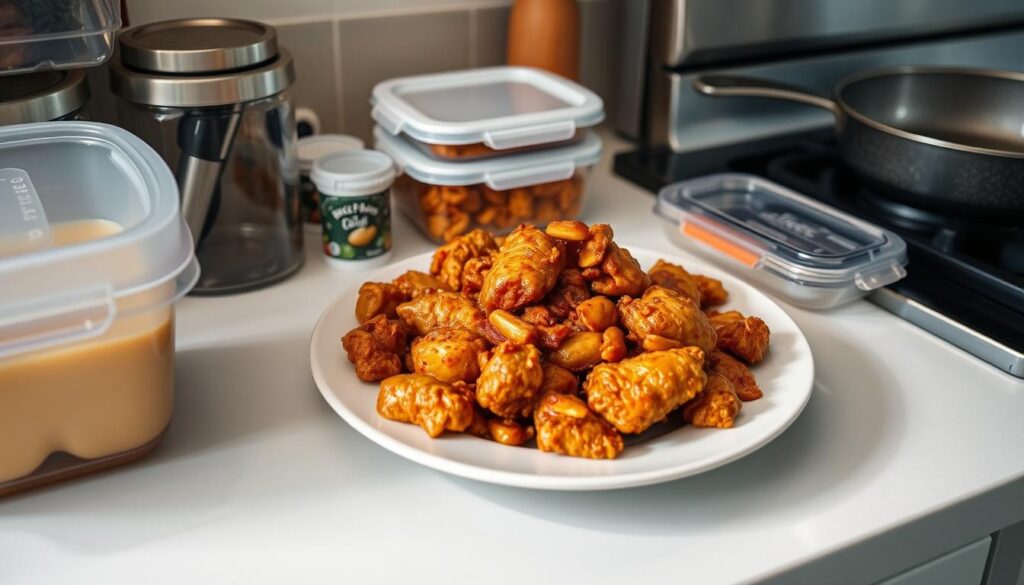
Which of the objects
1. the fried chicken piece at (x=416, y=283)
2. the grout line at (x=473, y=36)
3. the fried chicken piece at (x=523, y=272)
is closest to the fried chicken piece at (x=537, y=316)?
the fried chicken piece at (x=523, y=272)

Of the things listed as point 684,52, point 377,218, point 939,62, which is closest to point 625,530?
point 377,218

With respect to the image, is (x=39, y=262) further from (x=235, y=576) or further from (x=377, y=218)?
(x=377, y=218)

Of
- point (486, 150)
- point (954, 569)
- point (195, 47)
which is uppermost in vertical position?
point (195, 47)

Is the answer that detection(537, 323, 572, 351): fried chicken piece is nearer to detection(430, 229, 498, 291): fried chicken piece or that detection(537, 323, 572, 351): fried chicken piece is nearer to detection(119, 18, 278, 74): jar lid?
detection(430, 229, 498, 291): fried chicken piece

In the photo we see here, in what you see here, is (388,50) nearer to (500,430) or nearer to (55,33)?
(55,33)

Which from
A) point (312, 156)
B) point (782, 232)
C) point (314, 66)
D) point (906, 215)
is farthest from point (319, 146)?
point (906, 215)

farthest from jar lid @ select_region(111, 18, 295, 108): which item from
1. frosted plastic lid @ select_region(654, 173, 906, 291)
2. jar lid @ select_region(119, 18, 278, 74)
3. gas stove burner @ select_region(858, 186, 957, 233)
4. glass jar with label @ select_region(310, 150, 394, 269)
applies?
gas stove burner @ select_region(858, 186, 957, 233)

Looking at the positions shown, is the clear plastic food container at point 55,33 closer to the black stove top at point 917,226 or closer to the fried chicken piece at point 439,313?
the fried chicken piece at point 439,313
